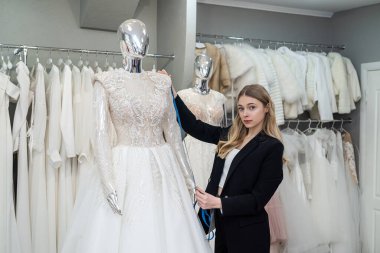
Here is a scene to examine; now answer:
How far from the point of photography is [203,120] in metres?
2.54

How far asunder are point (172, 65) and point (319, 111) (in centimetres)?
137

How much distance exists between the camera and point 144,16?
3.09 m

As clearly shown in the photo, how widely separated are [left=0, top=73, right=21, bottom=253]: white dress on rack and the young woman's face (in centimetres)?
130

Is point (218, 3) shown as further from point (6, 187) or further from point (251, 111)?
point (6, 187)

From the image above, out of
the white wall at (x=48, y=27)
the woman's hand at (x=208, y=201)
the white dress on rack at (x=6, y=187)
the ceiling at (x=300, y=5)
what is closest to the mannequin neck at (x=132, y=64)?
the woman's hand at (x=208, y=201)

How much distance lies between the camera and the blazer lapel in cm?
171

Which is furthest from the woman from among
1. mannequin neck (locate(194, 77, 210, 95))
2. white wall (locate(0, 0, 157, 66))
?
white wall (locate(0, 0, 157, 66))

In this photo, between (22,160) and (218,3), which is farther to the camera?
(218,3)

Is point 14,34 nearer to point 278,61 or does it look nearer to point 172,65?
point 172,65

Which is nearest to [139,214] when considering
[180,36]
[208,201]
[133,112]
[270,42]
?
[208,201]

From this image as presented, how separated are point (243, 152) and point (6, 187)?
131 cm

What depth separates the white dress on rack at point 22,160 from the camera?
2.26m

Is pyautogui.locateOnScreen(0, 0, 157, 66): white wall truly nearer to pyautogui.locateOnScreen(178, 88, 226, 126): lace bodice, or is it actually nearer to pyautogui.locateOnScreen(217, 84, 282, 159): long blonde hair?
pyautogui.locateOnScreen(178, 88, 226, 126): lace bodice

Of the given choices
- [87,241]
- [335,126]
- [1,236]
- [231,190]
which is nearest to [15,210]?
[1,236]
